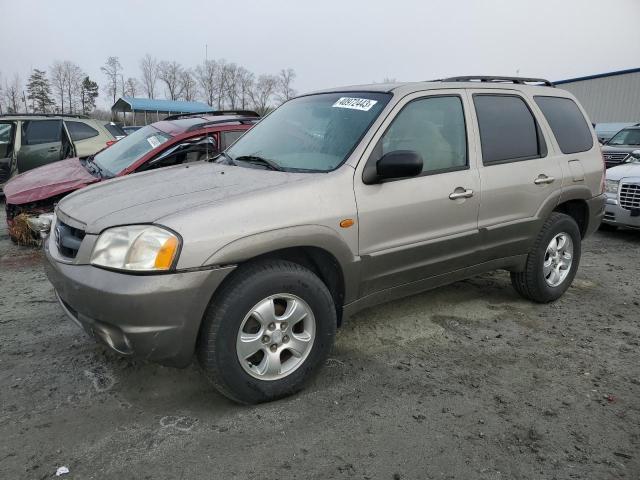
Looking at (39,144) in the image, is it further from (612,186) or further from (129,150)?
(612,186)

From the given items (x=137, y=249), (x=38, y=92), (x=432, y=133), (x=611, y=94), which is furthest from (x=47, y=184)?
(x=38, y=92)

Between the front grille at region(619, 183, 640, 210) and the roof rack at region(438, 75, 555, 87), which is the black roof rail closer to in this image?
the roof rack at region(438, 75, 555, 87)

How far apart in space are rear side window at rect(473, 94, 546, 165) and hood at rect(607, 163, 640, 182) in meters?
4.18

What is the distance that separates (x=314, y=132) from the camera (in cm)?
344

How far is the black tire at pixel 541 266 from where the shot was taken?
422cm

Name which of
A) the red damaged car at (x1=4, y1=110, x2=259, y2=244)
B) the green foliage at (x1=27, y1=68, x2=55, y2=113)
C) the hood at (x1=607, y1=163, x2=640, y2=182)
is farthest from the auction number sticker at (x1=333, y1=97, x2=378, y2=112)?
the green foliage at (x1=27, y1=68, x2=55, y2=113)

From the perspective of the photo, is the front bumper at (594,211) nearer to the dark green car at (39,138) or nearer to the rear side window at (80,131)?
the dark green car at (39,138)

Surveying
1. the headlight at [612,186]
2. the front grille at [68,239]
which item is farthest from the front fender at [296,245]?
the headlight at [612,186]

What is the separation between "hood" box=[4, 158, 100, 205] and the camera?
17.7 feet

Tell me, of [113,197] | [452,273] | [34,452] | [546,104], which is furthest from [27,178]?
[546,104]

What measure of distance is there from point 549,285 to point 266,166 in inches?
110

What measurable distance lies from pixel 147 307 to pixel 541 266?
3300 millimetres

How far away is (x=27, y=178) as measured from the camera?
19.6ft

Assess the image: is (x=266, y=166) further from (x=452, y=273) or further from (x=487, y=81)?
(x=487, y=81)
